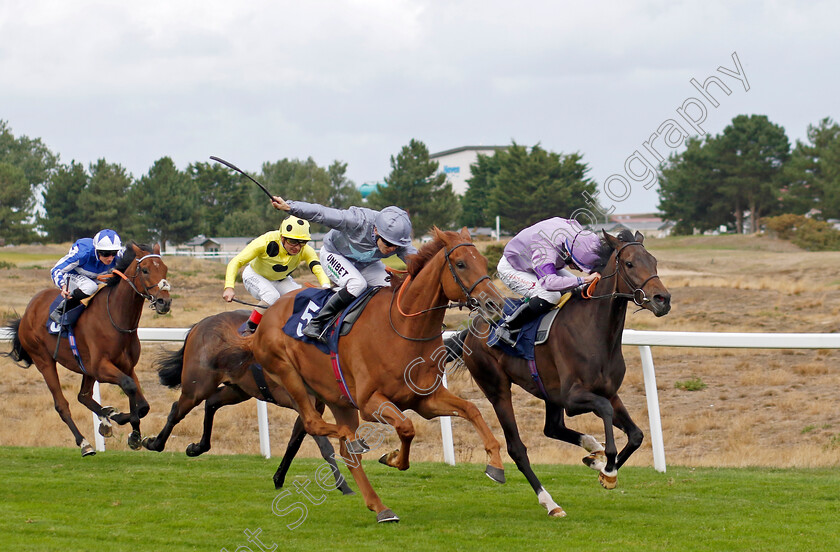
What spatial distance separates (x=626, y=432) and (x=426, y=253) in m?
1.69

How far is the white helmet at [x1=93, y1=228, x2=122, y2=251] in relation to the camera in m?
8.56

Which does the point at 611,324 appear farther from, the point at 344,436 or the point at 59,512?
the point at 59,512

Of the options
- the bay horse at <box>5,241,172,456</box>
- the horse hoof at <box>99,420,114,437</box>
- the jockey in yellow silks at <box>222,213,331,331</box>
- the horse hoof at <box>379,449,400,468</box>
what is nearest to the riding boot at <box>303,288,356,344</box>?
the horse hoof at <box>379,449,400,468</box>

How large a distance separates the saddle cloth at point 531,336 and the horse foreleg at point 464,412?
1.18 meters

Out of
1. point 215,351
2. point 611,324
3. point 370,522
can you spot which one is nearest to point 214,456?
point 215,351

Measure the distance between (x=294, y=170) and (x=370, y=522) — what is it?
228 ft

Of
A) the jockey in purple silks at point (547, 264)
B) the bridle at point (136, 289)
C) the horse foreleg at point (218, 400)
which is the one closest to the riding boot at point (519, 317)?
the jockey in purple silks at point (547, 264)

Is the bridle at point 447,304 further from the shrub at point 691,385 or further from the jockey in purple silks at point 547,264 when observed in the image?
the shrub at point 691,385

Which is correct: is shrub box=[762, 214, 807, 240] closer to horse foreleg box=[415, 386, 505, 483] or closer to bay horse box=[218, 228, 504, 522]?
bay horse box=[218, 228, 504, 522]

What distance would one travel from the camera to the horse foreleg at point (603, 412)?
545cm

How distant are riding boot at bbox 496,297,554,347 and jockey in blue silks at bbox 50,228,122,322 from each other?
12.7 ft

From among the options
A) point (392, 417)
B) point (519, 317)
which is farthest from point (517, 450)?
point (392, 417)

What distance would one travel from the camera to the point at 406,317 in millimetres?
5246

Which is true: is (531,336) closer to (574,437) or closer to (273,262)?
(574,437)
